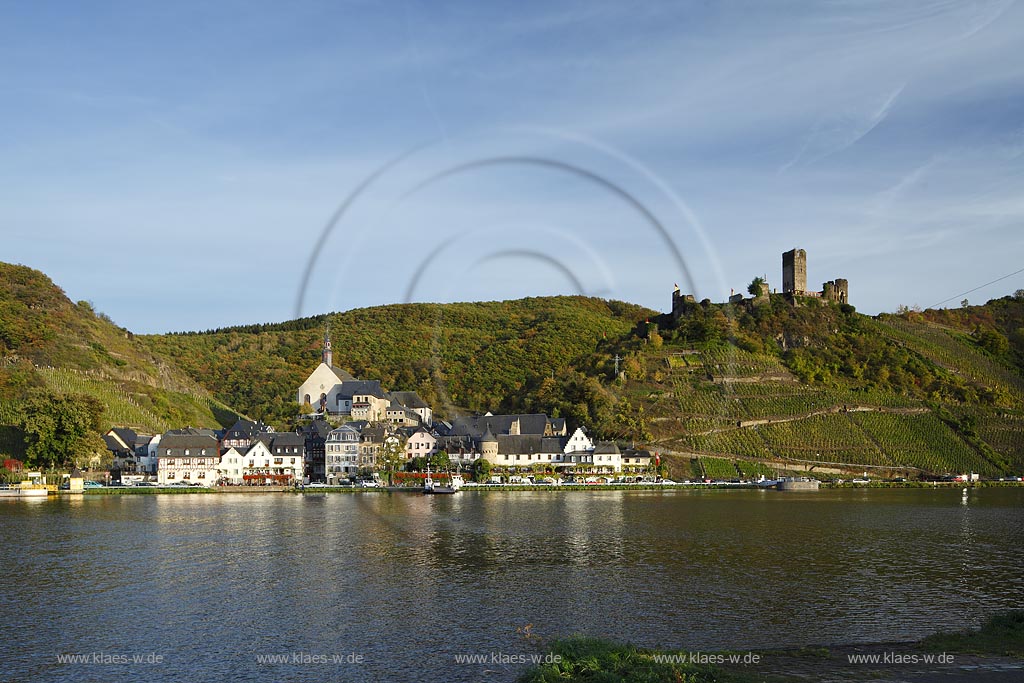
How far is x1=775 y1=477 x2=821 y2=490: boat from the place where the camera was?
298 feet

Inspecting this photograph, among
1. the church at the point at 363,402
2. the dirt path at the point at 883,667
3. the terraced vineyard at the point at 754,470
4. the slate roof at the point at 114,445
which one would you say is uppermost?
the church at the point at 363,402

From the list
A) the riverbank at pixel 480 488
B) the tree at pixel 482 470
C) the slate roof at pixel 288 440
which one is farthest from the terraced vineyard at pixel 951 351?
the slate roof at pixel 288 440

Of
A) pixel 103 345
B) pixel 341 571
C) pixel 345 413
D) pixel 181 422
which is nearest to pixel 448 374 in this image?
pixel 345 413

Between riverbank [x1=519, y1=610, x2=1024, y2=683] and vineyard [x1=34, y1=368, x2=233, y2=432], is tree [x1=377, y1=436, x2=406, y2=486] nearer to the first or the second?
vineyard [x1=34, y1=368, x2=233, y2=432]

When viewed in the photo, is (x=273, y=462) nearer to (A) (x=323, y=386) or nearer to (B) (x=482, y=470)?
(B) (x=482, y=470)

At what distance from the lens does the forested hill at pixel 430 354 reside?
5566 inches

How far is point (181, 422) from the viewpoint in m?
127

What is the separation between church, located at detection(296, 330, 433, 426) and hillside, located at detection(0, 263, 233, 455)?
60.1 feet

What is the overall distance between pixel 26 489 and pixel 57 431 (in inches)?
334

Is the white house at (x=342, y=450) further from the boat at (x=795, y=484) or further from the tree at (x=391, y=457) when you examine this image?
the boat at (x=795, y=484)

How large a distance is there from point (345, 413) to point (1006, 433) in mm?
95886

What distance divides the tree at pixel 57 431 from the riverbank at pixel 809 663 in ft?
278

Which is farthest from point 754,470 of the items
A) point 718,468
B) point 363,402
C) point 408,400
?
point 363,402

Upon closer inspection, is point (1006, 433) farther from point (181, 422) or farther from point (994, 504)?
point (181, 422)
